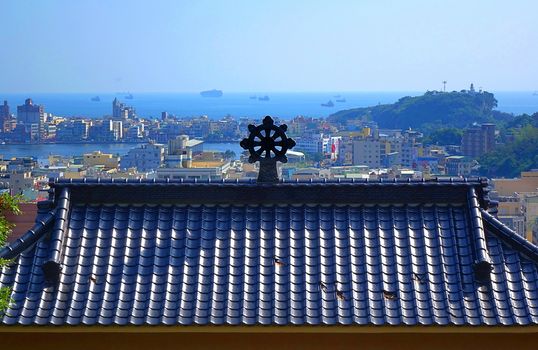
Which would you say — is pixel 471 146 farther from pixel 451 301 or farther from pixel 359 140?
pixel 451 301

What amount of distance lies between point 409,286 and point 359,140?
7278 centimetres

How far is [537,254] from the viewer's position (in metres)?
4.07

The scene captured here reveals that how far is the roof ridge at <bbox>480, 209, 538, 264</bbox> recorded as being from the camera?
409 cm

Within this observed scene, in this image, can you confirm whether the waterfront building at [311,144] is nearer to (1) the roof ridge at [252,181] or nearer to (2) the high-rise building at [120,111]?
(2) the high-rise building at [120,111]

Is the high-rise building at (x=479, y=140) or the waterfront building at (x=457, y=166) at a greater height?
the high-rise building at (x=479, y=140)

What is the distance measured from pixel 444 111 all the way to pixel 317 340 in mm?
95510

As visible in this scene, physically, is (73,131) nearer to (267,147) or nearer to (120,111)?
(120,111)

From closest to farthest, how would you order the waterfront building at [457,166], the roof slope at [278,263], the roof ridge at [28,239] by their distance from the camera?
the roof slope at [278,263] < the roof ridge at [28,239] < the waterfront building at [457,166]

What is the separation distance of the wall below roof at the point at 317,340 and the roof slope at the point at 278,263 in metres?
0.12

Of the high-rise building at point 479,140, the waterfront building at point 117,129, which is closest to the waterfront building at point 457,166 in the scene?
the high-rise building at point 479,140

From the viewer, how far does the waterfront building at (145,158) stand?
227ft

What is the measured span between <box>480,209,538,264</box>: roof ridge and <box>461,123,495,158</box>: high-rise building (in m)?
68.5

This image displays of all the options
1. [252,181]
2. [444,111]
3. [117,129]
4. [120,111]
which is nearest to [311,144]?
[444,111]

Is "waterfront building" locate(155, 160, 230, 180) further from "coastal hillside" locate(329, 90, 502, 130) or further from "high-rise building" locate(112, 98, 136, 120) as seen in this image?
"high-rise building" locate(112, 98, 136, 120)
